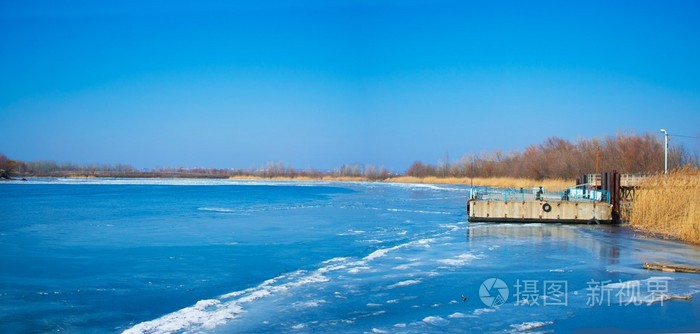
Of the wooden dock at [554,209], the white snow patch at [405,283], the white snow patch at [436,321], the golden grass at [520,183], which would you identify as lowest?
the white snow patch at [436,321]

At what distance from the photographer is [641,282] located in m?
10.2

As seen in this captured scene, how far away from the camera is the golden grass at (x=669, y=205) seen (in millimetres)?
17062

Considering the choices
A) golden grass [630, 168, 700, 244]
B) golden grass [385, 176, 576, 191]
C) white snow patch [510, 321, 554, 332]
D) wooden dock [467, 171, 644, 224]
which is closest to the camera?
white snow patch [510, 321, 554, 332]

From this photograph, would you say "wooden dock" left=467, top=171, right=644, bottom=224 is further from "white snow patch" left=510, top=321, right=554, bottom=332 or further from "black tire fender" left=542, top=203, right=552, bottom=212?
"white snow patch" left=510, top=321, right=554, bottom=332

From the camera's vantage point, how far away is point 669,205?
64.3 feet

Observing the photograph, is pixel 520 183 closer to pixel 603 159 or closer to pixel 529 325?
pixel 603 159

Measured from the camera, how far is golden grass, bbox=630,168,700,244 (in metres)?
17.1

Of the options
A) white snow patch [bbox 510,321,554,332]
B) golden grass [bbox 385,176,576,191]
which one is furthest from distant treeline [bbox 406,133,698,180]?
white snow patch [bbox 510,321,554,332]

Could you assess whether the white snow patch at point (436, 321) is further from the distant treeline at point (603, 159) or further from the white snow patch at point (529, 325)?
the distant treeline at point (603, 159)

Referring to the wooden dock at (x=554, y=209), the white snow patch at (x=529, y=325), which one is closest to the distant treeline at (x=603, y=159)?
the wooden dock at (x=554, y=209)

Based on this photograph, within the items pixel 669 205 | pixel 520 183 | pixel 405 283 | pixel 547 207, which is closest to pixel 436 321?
pixel 405 283

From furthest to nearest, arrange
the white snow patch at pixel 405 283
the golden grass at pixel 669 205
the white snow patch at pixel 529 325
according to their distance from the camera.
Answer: the golden grass at pixel 669 205, the white snow patch at pixel 405 283, the white snow patch at pixel 529 325

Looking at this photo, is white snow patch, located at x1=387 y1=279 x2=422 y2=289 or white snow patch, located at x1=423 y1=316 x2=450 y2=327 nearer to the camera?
white snow patch, located at x1=423 y1=316 x2=450 y2=327

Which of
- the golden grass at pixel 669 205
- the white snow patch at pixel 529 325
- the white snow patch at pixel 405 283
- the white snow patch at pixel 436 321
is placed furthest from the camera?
the golden grass at pixel 669 205
